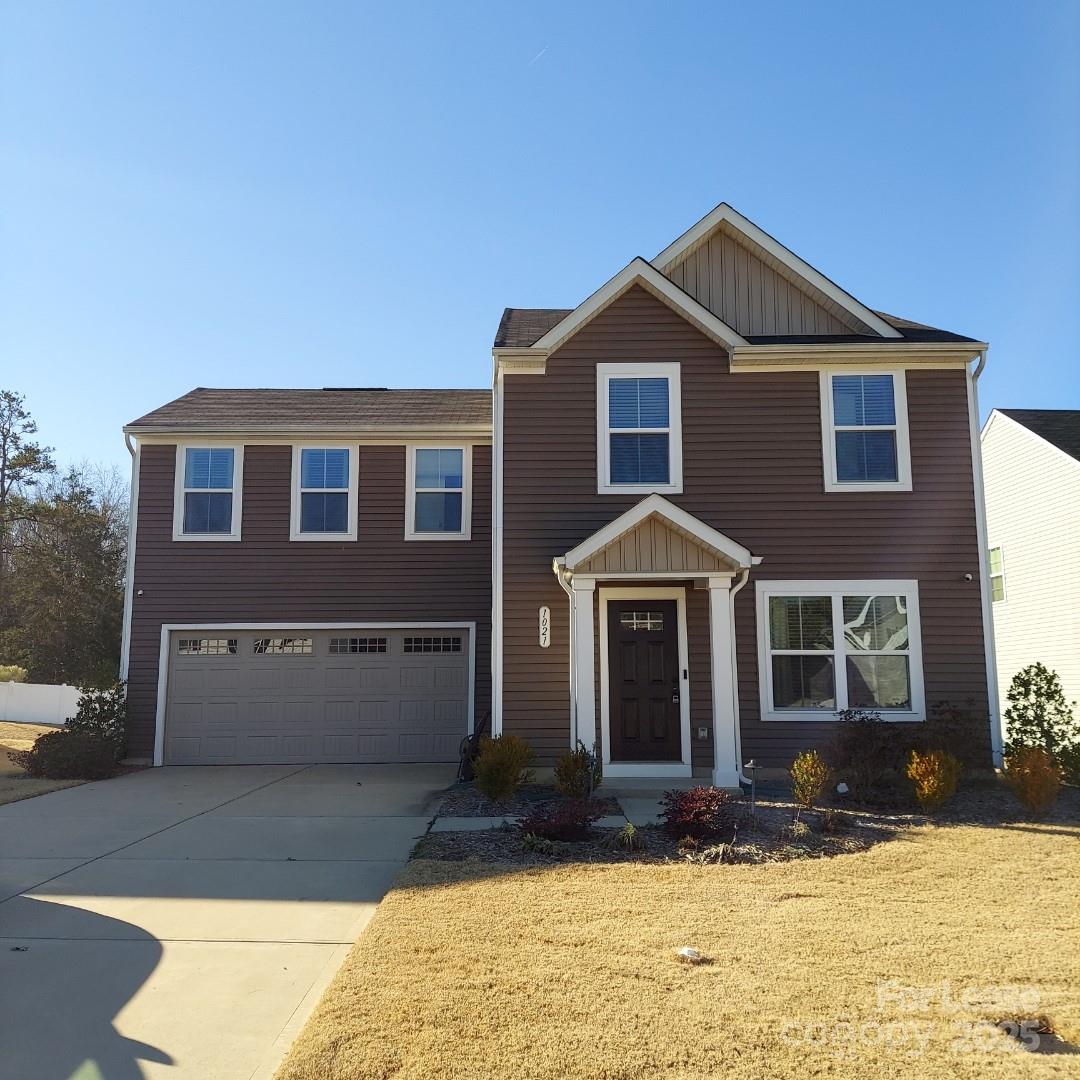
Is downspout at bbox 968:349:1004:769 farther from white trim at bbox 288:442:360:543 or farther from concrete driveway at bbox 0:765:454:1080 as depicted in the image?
white trim at bbox 288:442:360:543

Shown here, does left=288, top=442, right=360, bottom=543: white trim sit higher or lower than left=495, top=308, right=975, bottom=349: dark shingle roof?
lower

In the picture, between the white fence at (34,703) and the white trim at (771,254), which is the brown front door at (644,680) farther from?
the white fence at (34,703)

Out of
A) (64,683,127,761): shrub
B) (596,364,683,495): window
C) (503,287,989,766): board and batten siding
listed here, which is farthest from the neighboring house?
(64,683,127,761): shrub

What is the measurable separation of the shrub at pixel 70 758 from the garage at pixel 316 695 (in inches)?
45.9

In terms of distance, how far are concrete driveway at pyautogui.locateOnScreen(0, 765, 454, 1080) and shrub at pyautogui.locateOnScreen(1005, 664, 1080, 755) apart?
23.7 ft

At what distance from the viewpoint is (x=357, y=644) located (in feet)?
46.2

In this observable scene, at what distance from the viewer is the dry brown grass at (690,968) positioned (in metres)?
3.57

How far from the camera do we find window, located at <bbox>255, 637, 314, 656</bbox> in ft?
46.0

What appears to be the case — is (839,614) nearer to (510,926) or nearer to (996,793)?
(996,793)

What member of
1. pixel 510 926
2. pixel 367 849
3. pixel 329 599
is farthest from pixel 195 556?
pixel 510 926

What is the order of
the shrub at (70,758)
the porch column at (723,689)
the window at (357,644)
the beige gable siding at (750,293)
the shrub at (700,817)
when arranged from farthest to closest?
the window at (357,644) → the shrub at (70,758) → the beige gable siding at (750,293) → the porch column at (723,689) → the shrub at (700,817)

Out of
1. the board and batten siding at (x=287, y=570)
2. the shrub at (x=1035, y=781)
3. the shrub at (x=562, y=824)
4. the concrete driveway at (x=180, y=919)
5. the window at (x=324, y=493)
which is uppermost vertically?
the window at (x=324, y=493)

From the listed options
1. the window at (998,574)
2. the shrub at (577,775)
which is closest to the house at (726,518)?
the shrub at (577,775)

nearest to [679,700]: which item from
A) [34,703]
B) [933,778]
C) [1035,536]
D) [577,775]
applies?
[577,775]
